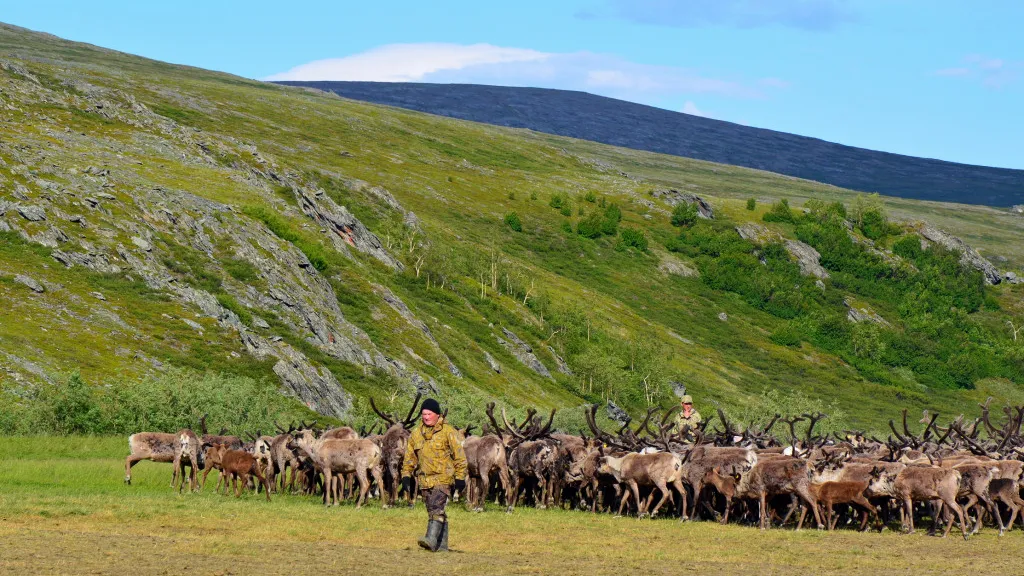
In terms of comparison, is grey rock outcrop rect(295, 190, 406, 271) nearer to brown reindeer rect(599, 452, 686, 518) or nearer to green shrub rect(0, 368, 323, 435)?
green shrub rect(0, 368, 323, 435)

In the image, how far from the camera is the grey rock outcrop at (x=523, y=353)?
12194 cm

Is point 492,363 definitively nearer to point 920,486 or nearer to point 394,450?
point 394,450

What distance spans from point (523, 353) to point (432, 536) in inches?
3998

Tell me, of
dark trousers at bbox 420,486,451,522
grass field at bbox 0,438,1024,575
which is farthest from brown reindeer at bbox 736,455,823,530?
dark trousers at bbox 420,486,451,522

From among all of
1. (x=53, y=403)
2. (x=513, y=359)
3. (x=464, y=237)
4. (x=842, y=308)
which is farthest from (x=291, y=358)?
(x=842, y=308)

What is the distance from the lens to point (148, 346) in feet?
229

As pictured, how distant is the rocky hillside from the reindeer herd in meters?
21.8

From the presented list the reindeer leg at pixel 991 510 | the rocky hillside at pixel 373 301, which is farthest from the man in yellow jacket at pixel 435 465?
Result: the rocky hillside at pixel 373 301

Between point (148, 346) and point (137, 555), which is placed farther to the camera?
point (148, 346)

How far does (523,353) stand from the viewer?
12375 centimetres

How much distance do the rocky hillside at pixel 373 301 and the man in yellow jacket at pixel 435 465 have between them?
111 ft

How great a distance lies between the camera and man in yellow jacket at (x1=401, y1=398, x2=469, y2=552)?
22453 mm

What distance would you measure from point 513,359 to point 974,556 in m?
96.3

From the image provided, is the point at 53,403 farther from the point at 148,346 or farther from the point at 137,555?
the point at 137,555
